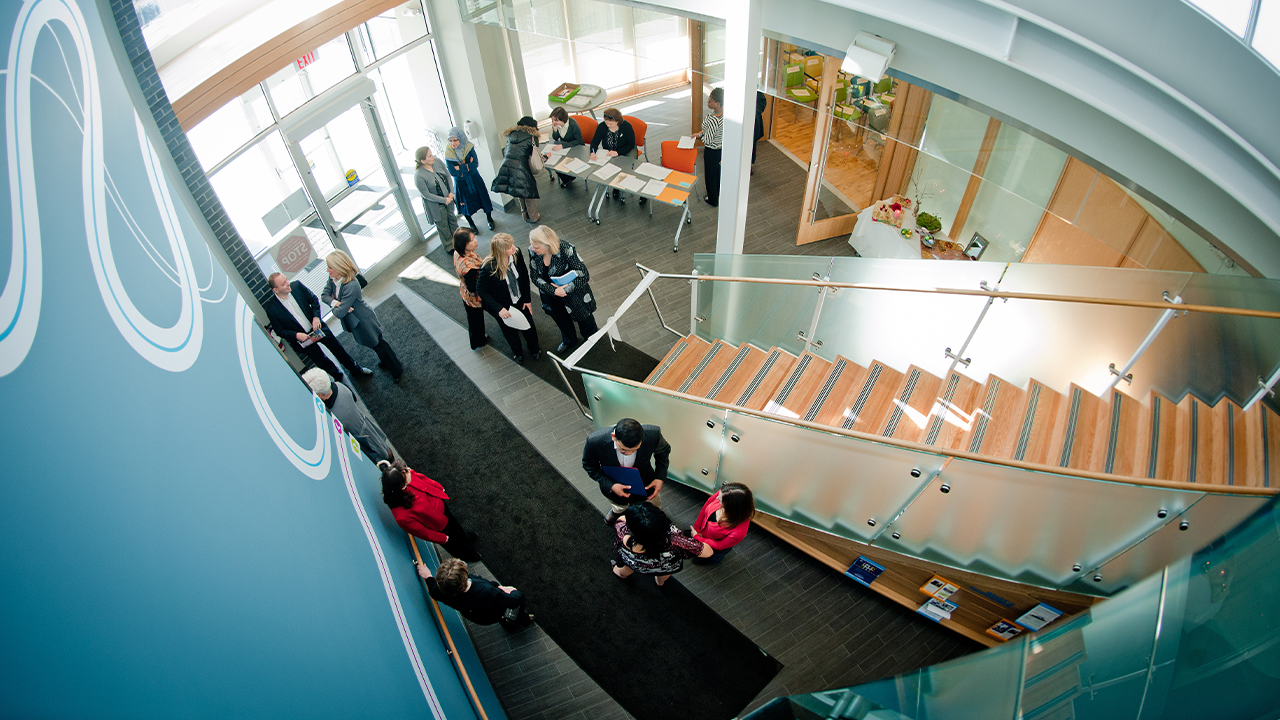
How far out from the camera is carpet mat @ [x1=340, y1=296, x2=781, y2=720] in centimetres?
452

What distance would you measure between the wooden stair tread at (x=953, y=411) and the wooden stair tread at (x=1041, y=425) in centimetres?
35

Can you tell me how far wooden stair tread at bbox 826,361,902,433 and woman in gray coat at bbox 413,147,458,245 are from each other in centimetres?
547

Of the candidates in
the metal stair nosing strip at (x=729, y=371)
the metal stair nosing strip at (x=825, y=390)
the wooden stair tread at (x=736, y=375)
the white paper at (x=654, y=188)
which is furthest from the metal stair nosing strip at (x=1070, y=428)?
the white paper at (x=654, y=188)

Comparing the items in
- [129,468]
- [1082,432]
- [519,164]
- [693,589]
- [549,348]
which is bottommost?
[693,589]

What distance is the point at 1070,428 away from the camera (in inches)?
169

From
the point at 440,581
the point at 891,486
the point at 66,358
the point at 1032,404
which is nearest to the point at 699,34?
the point at 1032,404

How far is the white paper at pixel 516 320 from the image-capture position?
248 inches

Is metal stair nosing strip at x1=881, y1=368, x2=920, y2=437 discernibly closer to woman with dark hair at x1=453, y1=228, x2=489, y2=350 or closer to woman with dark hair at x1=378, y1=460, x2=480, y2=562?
woman with dark hair at x1=378, y1=460, x2=480, y2=562

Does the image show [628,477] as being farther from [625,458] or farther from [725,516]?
[725,516]

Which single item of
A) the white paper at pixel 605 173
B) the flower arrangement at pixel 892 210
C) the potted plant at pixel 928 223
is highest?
the white paper at pixel 605 173

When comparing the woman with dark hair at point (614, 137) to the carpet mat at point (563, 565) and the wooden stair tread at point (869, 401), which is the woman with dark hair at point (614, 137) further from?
the wooden stair tread at point (869, 401)

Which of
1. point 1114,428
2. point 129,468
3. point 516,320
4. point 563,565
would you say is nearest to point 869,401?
point 1114,428

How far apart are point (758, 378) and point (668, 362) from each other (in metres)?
0.96

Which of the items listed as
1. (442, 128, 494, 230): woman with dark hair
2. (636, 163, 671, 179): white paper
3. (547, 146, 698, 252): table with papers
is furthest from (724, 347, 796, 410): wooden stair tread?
(442, 128, 494, 230): woman with dark hair
